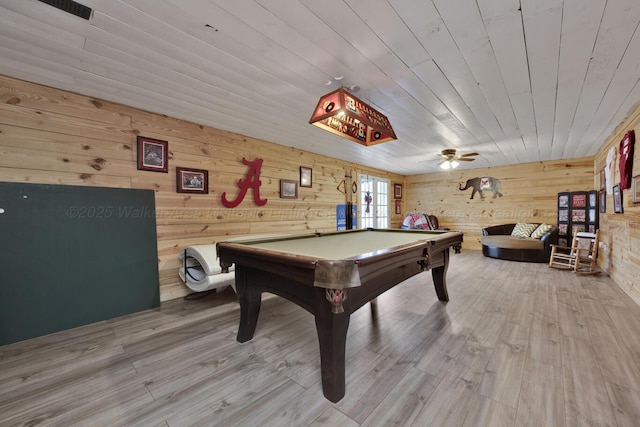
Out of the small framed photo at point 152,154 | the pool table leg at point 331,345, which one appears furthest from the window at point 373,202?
the pool table leg at point 331,345

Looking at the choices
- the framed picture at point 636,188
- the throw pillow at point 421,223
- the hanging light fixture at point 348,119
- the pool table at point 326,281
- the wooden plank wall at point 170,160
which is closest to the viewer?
the pool table at point 326,281

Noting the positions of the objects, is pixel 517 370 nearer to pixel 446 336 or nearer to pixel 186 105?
pixel 446 336

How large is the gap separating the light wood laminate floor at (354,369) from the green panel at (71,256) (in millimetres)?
186

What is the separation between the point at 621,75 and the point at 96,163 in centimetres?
494

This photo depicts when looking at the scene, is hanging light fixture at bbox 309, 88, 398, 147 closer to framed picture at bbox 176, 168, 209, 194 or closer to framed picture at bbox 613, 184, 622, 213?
framed picture at bbox 176, 168, 209, 194

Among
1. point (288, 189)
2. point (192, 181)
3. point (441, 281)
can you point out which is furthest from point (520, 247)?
point (192, 181)

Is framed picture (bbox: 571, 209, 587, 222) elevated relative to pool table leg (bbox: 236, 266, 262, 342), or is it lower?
elevated

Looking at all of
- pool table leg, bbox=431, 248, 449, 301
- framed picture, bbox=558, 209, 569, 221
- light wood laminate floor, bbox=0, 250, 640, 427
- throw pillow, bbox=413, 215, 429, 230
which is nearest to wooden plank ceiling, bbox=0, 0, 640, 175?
pool table leg, bbox=431, 248, 449, 301

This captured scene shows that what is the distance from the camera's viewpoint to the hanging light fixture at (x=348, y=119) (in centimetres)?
206

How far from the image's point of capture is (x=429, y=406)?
142cm

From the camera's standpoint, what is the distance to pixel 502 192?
650 cm

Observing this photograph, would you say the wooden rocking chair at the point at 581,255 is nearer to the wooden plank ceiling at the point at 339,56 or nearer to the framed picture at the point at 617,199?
the framed picture at the point at 617,199

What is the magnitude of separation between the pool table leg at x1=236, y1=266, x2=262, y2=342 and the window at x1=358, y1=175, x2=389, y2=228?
14.3ft

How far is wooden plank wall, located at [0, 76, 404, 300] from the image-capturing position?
2.27 meters
